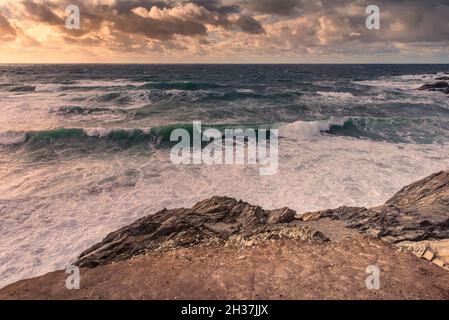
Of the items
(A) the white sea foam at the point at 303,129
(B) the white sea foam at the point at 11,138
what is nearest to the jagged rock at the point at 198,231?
(A) the white sea foam at the point at 303,129

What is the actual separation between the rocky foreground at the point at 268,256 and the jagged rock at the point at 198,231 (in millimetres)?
32

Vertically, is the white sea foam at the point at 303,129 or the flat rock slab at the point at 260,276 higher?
the white sea foam at the point at 303,129

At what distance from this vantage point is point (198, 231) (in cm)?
943

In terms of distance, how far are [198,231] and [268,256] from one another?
2.39m

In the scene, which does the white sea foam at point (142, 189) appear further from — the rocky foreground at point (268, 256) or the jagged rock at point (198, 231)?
the rocky foreground at point (268, 256)

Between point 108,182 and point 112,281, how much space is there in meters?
9.45

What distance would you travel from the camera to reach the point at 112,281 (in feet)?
23.6

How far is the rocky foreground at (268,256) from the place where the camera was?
22.0ft

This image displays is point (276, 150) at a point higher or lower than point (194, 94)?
lower

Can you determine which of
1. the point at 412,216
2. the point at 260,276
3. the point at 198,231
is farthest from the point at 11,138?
the point at 412,216

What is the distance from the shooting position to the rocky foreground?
6691 mm

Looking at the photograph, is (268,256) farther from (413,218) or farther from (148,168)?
(148,168)

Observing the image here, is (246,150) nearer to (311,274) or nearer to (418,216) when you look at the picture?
(418,216)

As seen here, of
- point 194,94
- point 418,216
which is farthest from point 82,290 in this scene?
point 194,94
